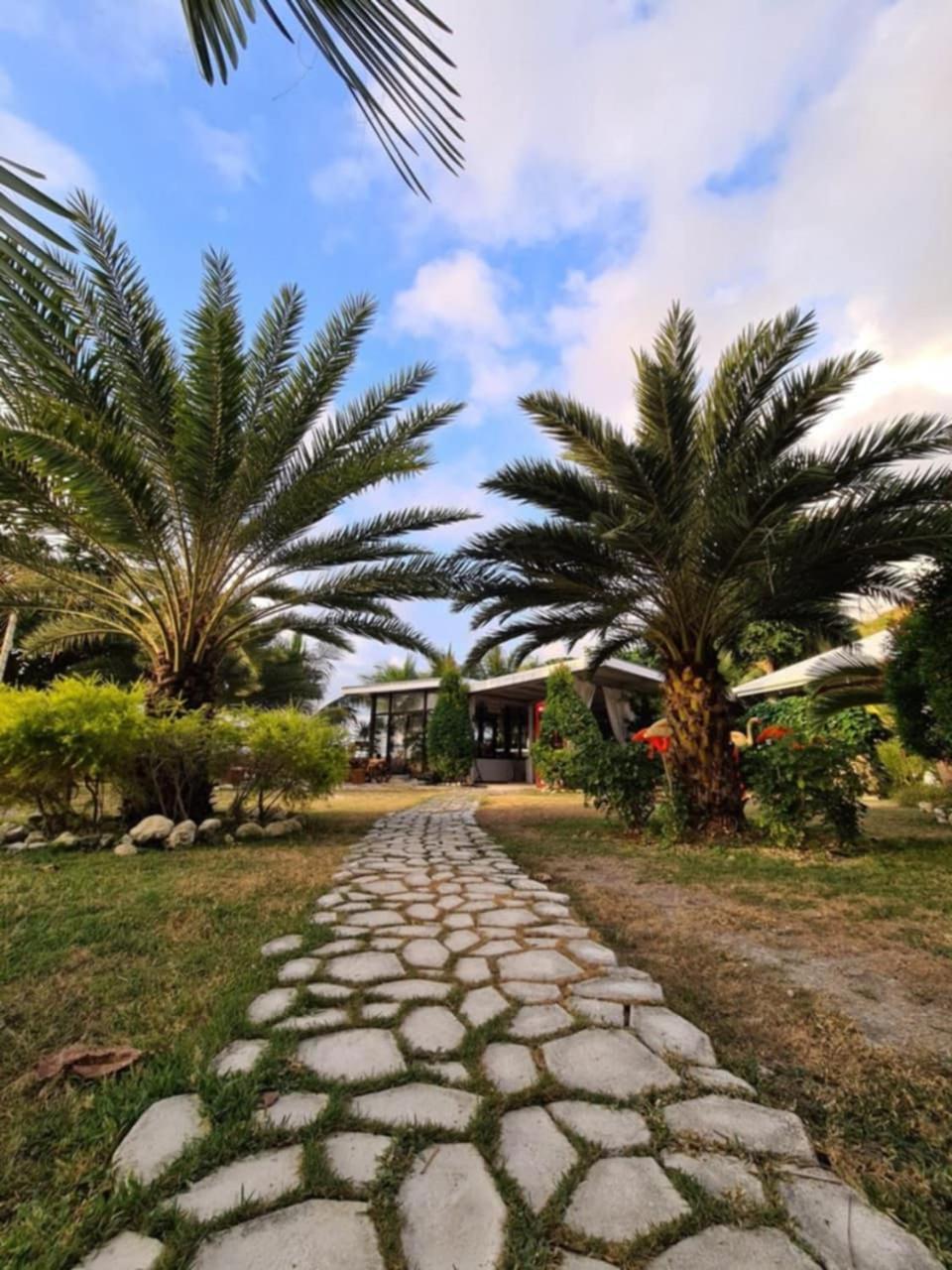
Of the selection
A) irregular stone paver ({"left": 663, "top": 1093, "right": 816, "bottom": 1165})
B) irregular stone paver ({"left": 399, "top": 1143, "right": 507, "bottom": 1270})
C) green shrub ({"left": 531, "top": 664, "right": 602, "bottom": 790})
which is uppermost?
green shrub ({"left": 531, "top": 664, "right": 602, "bottom": 790})

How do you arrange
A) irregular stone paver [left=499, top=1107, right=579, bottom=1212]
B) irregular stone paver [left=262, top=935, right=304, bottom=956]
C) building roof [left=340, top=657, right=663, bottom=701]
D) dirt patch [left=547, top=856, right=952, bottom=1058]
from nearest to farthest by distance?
irregular stone paver [left=499, top=1107, right=579, bottom=1212]
dirt patch [left=547, top=856, right=952, bottom=1058]
irregular stone paver [left=262, top=935, right=304, bottom=956]
building roof [left=340, top=657, right=663, bottom=701]

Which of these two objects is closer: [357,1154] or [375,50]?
[375,50]


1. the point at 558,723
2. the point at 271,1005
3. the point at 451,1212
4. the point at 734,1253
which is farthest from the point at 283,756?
the point at 558,723

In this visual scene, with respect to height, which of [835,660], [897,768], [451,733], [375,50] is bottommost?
[897,768]

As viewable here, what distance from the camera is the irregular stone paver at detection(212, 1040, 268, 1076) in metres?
1.65

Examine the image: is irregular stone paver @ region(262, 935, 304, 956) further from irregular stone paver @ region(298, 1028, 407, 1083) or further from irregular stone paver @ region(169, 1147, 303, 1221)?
irregular stone paver @ region(169, 1147, 303, 1221)

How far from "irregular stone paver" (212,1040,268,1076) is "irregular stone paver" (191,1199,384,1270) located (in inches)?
23.6

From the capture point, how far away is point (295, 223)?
1.67 m

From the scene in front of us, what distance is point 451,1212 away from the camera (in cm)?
114

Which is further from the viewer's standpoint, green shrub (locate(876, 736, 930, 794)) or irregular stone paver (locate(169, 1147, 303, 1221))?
green shrub (locate(876, 736, 930, 794))

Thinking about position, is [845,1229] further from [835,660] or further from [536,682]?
[536,682]

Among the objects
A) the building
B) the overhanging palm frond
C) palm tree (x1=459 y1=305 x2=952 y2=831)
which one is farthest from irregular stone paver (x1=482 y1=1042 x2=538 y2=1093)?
the building

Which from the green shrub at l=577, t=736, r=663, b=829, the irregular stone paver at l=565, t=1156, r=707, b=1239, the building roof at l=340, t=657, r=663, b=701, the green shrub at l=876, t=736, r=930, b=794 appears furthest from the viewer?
the building roof at l=340, t=657, r=663, b=701

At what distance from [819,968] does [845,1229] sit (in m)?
1.81
